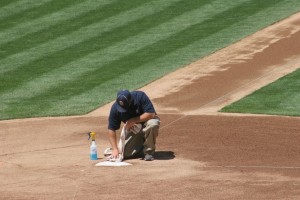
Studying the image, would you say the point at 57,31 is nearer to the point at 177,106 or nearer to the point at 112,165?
the point at 177,106

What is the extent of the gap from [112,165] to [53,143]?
2.37 meters

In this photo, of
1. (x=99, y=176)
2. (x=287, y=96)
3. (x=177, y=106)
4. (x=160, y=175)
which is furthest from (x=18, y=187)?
(x=287, y=96)

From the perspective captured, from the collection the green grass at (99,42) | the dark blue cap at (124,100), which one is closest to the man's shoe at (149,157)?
the dark blue cap at (124,100)

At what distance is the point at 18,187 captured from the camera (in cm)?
1422

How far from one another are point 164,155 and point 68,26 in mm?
12314

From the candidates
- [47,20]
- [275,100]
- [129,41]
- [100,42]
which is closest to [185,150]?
[275,100]

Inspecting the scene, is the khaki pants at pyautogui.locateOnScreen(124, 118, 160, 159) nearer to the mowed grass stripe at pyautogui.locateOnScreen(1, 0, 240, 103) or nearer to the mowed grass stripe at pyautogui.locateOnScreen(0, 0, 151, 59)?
the mowed grass stripe at pyautogui.locateOnScreen(1, 0, 240, 103)

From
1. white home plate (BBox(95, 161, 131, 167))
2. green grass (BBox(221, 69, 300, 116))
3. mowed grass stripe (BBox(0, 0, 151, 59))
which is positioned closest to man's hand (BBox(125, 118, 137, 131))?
white home plate (BBox(95, 161, 131, 167))

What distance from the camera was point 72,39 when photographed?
86.6 feet

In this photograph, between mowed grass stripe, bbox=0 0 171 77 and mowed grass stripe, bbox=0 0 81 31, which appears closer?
mowed grass stripe, bbox=0 0 171 77

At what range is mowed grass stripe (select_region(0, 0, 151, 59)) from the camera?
2619cm

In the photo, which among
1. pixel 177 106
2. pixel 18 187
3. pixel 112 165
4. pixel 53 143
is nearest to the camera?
pixel 18 187

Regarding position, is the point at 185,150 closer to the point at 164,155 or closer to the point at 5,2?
the point at 164,155

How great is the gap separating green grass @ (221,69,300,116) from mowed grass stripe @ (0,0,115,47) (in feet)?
30.5
